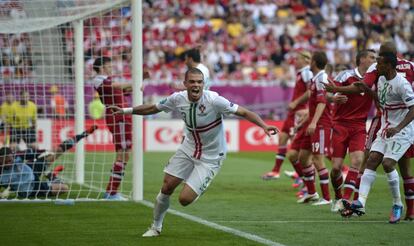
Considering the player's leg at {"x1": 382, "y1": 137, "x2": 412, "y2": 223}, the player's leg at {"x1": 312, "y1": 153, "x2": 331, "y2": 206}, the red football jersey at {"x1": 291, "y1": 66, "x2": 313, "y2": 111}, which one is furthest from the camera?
the red football jersey at {"x1": 291, "y1": 66, "x2": 313, "y2": 111}

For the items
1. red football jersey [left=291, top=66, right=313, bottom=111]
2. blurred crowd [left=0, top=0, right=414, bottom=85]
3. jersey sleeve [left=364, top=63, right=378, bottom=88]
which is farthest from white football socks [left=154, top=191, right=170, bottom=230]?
blurred crowd [left=0, top=0, right=414, bottom=85]

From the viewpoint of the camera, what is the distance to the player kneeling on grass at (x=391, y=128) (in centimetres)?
1123

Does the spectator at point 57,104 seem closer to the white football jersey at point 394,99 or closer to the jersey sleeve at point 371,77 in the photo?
the jersey sleeve at point 371,77

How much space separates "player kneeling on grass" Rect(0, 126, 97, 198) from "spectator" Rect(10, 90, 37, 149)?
181 cm

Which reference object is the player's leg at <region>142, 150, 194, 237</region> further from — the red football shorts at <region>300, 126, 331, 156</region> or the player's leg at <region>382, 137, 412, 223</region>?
the red football shorts at <region>300, 126, 331, 156</region>

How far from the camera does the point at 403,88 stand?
11.2 metres

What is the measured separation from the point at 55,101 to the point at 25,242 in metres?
10.7

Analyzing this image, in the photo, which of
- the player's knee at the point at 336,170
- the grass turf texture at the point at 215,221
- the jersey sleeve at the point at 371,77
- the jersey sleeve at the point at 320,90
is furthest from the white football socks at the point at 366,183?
the jersey sleeve at the point at 320,90

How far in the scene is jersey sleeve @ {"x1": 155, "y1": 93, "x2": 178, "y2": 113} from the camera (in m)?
10.6

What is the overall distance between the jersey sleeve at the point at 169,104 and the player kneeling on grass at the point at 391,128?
2.54 m

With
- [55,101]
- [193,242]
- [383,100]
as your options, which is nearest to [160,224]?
[193,242]

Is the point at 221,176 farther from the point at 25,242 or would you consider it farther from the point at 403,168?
the point at 25,242

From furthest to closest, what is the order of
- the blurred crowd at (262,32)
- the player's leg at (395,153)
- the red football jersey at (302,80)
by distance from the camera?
the blurred crowd at (262,32)
the red football jersey at (302,80)
the player's leg at (395,153)

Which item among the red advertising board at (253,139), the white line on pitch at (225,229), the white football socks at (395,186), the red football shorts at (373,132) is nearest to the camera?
the white line on pitch at (225,229)
